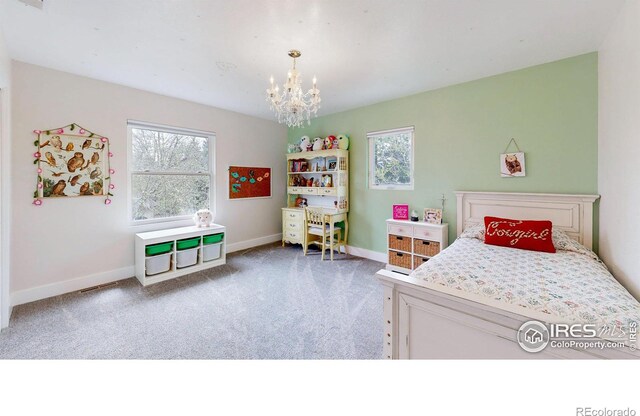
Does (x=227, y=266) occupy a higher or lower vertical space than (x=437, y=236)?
lower

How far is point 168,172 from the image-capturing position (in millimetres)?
3742

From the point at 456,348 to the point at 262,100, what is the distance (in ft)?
12.3

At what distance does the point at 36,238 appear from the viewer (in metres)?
2.73

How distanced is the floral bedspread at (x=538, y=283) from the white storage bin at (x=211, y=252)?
299 cm

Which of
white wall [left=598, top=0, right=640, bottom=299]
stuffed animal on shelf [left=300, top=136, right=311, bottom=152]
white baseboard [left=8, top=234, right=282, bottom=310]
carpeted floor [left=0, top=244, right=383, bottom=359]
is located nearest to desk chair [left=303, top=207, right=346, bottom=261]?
carpeted floor [left=0, top=244, right=383, bottom=359]

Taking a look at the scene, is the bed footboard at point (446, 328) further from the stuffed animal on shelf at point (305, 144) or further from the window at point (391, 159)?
the stuffed animal on shelf at point (305, 144)

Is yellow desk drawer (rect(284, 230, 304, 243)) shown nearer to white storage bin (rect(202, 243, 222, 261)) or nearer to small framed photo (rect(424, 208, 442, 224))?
white storage bin (rect(202, 243, 222, 261))

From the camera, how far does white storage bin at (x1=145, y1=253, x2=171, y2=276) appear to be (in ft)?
10.4

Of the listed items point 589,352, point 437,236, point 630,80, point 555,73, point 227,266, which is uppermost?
point 555,73

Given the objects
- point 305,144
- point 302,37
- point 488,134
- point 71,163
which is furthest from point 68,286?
point 488,134

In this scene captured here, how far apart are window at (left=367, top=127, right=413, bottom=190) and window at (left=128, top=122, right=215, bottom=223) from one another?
8.66ft
